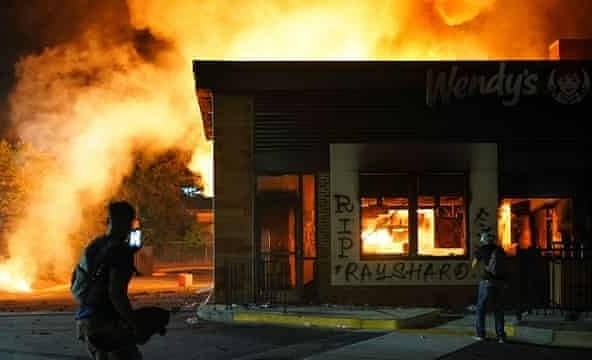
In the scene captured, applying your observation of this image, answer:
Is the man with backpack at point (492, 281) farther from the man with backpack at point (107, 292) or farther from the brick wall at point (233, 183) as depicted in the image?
the man with backpack at point (107, 292)

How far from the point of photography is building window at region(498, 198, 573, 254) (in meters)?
18.3

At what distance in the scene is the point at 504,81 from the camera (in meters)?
17.6

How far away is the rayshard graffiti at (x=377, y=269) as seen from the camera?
17766 millimetres

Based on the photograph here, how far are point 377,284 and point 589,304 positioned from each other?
4453 millimetres

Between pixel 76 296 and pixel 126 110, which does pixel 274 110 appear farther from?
pixel 76 296

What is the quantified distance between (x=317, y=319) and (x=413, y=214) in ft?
13.0

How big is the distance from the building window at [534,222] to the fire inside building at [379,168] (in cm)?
29

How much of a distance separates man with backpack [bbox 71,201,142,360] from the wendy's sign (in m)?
12.2

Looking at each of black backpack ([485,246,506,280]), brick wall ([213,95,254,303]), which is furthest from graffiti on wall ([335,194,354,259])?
black backpack ([485,246,506,280])

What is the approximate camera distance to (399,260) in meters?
17.8

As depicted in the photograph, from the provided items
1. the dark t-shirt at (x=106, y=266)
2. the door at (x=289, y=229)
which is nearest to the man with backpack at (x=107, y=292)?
the dark t-shirt at (x=106, y=266)

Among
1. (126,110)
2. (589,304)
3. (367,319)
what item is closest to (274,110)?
(367,319)

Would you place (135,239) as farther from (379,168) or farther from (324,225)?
(379,168)

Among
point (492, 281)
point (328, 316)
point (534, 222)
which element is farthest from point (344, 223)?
point (492, 281)
